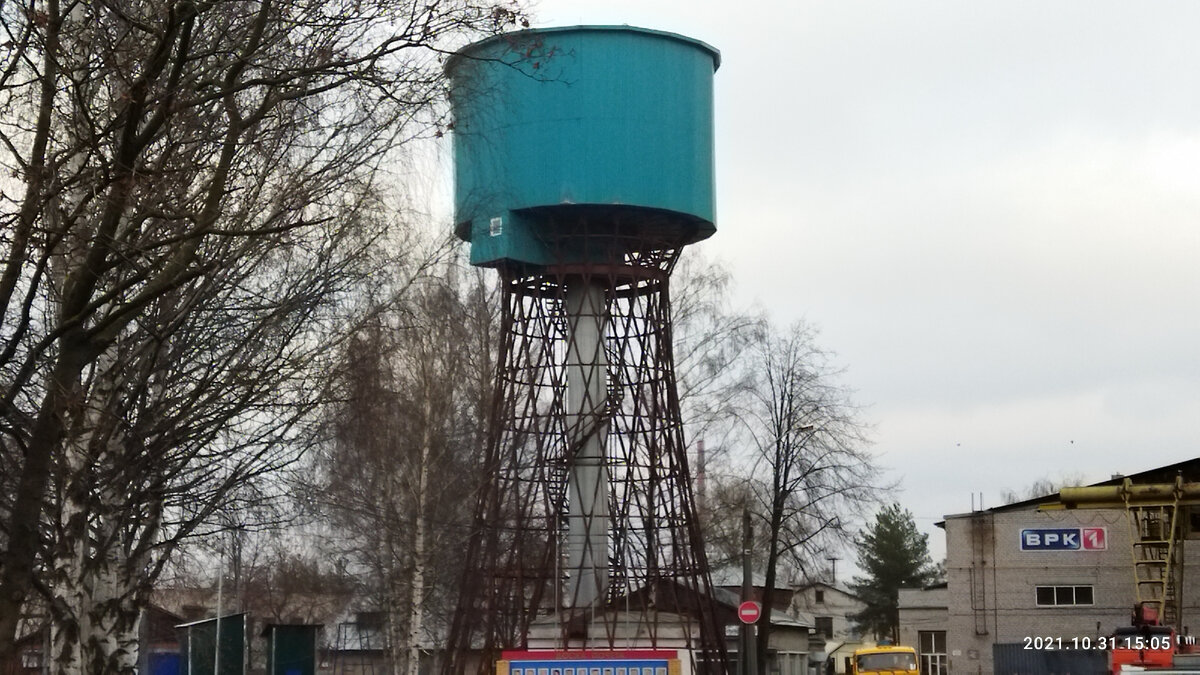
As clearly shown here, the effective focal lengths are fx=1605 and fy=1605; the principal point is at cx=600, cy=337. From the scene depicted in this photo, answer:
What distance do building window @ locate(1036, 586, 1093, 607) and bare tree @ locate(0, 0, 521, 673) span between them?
26.3 metres

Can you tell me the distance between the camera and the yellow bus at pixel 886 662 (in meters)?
34.8

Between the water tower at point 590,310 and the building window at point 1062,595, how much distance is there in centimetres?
1239

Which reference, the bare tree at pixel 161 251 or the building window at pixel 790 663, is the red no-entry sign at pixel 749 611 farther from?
the building window at pixel 790 663

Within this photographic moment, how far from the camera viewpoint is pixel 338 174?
12273 millimetres

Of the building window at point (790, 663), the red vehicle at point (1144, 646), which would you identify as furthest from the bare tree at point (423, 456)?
the building window at point (790, 663)

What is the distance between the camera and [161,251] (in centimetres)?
1262

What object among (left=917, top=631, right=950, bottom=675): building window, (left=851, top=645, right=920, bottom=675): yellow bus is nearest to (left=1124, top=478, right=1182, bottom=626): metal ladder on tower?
(left=851, top=645, right=920, bottom=675): yellow bus

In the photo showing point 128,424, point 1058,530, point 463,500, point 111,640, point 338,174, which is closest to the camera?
point 338,174

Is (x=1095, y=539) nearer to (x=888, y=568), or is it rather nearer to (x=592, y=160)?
(x=592, y=160)

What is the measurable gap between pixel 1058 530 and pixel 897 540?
44.4m

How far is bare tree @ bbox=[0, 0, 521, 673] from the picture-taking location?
8.96 m

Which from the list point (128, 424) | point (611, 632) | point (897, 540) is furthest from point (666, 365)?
point (897, 540)

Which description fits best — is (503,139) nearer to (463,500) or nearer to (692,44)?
(692,44)

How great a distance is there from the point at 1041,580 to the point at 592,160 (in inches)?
714
